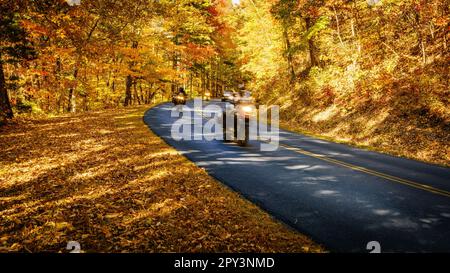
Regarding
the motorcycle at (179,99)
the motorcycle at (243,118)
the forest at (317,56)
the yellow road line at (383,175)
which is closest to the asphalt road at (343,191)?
the yellow road line at (383,175)

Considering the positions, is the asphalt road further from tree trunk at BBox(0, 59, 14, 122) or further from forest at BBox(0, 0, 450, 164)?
tree trunk at BBox(0, 59, 14, 122)

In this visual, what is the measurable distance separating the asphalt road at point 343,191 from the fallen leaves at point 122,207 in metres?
0.59

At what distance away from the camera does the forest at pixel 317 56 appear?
1518 cm

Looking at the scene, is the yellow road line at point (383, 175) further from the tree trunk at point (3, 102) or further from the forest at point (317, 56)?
the tree trunk at point (3, 102)

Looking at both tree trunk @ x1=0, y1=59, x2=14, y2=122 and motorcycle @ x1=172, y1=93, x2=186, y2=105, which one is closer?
tree trunk @ x1=0, y1=59, x2=14, y2=122

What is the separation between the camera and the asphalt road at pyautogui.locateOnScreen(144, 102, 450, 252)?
5.34 m

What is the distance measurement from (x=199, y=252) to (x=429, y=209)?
5.14 m

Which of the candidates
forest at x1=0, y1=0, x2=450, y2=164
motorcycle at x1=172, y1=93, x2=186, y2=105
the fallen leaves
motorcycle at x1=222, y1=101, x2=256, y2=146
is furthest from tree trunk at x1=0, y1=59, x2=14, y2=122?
motorcycle at x1=172, y1=93, x2=186, y2=105

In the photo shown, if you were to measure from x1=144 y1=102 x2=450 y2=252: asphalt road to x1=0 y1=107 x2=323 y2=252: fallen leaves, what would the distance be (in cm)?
59

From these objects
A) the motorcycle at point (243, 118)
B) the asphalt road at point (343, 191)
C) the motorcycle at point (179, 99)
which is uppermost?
the motorcycle at point (179, 99)

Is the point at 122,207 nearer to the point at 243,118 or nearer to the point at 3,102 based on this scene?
the point at 243,118

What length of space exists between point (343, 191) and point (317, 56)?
76.5ft

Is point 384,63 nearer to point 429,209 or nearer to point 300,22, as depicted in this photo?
point 300,22
